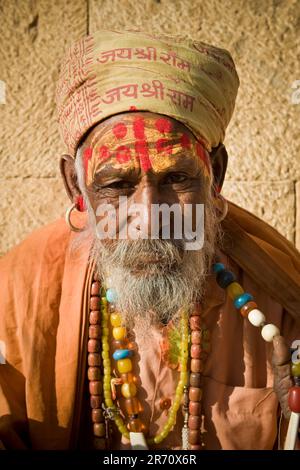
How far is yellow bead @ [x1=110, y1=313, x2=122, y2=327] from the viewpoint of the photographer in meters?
2.27

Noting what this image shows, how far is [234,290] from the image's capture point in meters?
2.28

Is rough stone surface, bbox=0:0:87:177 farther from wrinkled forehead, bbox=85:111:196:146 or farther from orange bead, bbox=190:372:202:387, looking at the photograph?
orange bead, bbox=190:372:202:387

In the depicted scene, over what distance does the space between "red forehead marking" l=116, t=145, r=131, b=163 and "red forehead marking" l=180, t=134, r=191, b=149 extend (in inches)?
7.8

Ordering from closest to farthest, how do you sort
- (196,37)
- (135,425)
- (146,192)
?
(146,192)
(135,425)
(196,37)

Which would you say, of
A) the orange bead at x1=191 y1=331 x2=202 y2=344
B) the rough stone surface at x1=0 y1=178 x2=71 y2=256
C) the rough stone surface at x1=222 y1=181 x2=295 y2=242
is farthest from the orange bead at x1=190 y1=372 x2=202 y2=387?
the rough stone surface at x1=0 y1=178 x2=71 y2=256

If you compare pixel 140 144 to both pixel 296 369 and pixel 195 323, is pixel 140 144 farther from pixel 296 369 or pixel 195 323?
pixel 296 369

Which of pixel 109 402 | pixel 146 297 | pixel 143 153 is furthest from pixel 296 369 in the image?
pixel 143 153

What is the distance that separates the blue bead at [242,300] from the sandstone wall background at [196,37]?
1.23 m

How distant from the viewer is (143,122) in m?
2.10

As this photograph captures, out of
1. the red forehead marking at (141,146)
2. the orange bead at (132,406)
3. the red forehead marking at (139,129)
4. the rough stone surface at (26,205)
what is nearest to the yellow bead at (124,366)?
the orange bead at (132,406)

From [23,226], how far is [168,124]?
1563 millimetres

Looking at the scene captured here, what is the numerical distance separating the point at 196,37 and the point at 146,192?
1.66m

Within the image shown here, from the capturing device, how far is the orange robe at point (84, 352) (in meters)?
2.15
